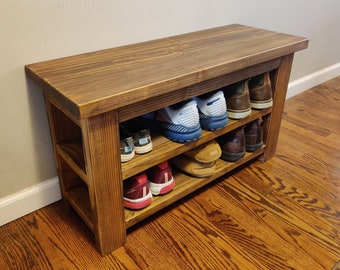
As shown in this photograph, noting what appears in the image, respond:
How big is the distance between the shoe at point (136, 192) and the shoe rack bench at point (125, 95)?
0.03 m

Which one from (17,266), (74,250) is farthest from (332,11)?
(17,266)

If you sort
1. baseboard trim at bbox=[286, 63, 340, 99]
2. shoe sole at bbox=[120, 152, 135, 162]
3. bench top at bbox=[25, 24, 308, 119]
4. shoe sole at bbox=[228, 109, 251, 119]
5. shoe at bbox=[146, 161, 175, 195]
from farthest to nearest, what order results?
baseboard trim at bbox=[286, 63, 340, 99] < shoe sole at bbox=[228, 109, 251, 119] < shoe at bbox=[146, 161, 175, 195] < shoe sole at bbox=[120, 152, 135, 162] < bench top at bbox=[25, 24, 308, 119]

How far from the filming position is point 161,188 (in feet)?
3.33

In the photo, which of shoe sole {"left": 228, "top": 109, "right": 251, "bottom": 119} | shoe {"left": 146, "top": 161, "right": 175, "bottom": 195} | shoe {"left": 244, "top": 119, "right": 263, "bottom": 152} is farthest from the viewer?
shoe {"left": 244, "top": 119, "right": 263, "bottom": 152}

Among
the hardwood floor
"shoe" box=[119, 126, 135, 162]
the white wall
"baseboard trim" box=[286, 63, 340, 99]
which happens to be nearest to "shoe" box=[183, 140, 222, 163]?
the hardwood floor

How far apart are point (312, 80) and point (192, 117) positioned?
1276mm

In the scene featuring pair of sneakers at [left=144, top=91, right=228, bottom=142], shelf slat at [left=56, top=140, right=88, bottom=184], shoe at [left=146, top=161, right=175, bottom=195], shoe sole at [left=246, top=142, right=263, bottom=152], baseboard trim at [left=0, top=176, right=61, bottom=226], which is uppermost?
pair of sneakers at [left=144, top=91, right=228, bottom=142]

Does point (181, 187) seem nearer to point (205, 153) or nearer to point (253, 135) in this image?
point (205, 153)

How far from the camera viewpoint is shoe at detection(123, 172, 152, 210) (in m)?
0.95

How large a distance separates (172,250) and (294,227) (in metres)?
0.37

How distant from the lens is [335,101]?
1.86 m

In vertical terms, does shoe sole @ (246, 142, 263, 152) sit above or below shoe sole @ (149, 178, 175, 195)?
below

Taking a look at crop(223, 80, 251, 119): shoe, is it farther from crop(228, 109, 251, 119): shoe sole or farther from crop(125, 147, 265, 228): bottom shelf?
crop(125, 147, 265, 228): bottom shelf

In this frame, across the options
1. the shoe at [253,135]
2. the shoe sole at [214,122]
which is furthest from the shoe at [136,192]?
the shoe at [253,135]
